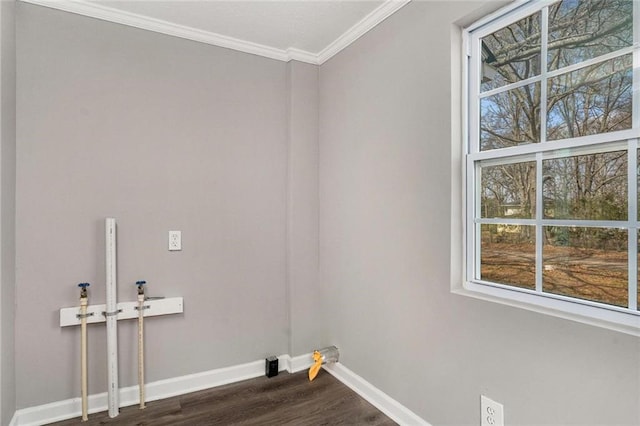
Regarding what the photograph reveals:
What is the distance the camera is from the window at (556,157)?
1.28m

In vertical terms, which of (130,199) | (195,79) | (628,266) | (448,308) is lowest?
(448,308)

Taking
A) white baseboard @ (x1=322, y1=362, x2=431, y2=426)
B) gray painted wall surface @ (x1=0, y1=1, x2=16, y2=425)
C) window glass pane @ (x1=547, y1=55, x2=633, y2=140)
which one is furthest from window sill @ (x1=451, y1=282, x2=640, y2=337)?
gray painted wall surface @ (x1=0, y1=1, x2=16, y2=425)

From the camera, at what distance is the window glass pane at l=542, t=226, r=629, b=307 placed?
129cm

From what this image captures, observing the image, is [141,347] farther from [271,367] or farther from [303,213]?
[303,213]

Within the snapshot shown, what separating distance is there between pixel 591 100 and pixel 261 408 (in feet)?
7.70

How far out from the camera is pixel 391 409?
2.12 m

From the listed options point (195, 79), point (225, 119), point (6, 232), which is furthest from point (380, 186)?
point (6, 232)

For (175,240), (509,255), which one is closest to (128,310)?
(175,240)

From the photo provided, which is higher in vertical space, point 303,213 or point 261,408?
point 303,213

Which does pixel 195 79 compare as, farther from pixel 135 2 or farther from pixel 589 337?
pixel 589 337

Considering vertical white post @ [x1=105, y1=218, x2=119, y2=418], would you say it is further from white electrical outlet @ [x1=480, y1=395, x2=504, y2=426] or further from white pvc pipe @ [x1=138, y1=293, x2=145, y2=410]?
white electrical outlet @ [x1=480, y1=395, x2=504, y2=426]

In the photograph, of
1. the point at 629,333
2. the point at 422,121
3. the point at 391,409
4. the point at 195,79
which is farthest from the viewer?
the point at 195,79

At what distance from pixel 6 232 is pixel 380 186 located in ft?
6.84

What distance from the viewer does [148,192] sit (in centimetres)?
235
